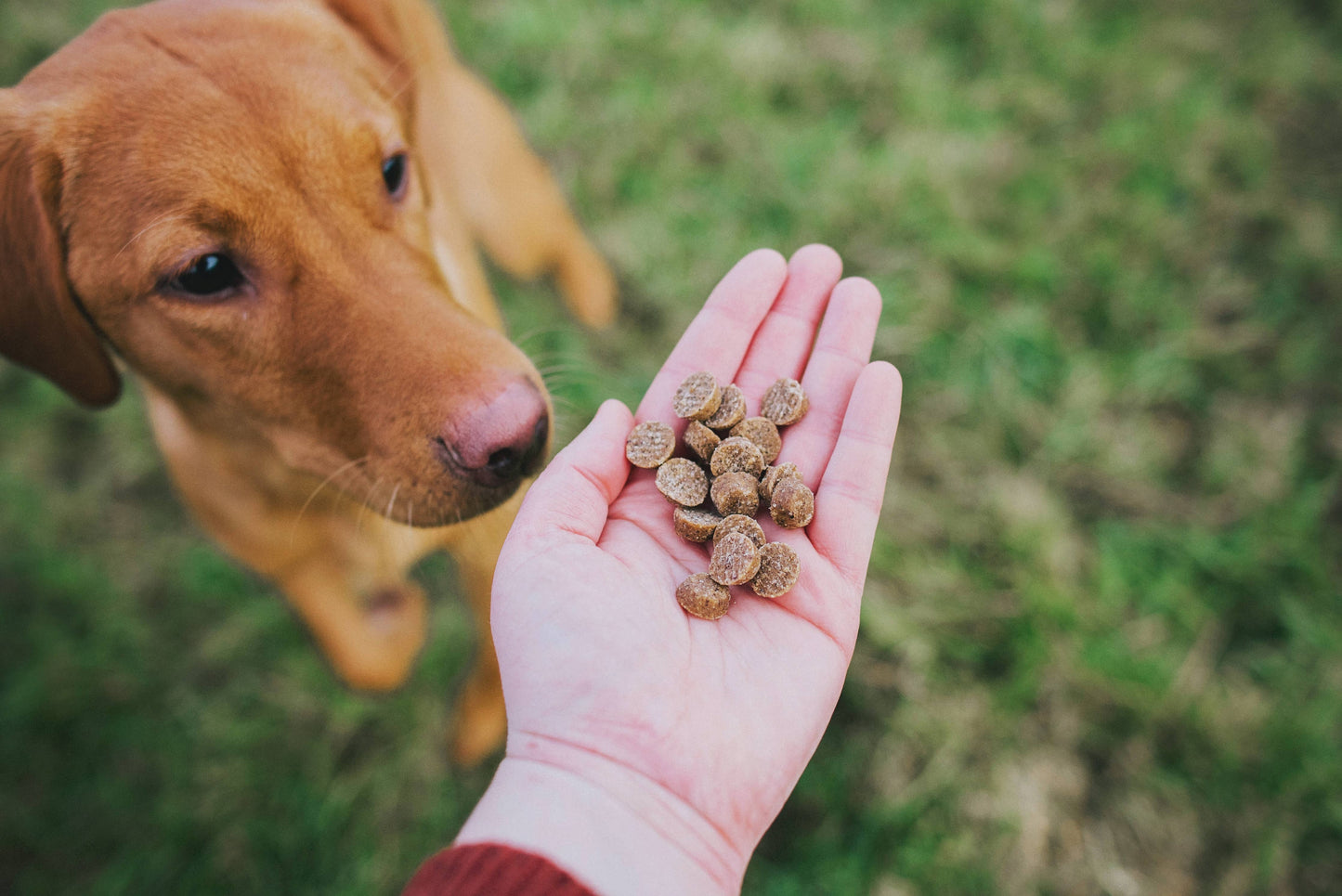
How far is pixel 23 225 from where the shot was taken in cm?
183

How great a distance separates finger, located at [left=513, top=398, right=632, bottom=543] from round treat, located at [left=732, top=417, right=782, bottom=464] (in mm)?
340

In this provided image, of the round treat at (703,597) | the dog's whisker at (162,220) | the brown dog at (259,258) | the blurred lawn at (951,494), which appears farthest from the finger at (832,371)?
the dog's whisker at (162,220)

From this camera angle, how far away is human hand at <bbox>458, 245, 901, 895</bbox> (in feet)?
5.23

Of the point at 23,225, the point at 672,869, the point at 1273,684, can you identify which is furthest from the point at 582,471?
the point at 1273,684

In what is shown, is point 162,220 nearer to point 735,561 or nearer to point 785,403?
point 735,561

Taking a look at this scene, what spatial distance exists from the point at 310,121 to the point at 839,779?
2.66 metres

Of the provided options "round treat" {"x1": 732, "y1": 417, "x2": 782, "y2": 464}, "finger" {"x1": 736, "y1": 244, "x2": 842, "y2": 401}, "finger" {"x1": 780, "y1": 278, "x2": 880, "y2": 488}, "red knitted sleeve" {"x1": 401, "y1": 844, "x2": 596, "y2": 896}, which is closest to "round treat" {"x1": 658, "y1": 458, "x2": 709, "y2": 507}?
"round treat" {"x1": 732, "y1": 417, "x2": 782, "y2": 464}

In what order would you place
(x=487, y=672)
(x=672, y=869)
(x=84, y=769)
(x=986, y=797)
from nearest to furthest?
1. (x=672, y=869)
2. (x=986, y=797)
3. (x=487, y=672)
4. (x=84, y=769)

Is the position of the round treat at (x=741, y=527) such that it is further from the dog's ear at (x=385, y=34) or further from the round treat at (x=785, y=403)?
the dog's ear at (x=385, y=34)

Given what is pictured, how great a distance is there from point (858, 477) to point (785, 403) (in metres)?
0.33

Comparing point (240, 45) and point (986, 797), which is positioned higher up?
point (240, 45)

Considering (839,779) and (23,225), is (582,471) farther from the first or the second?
(839,779)

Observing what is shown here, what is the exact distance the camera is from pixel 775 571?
191 centimetres

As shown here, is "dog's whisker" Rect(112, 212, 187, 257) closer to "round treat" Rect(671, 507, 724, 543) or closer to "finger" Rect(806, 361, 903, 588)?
"round treat" Rect(671, 507, 724, 543)
